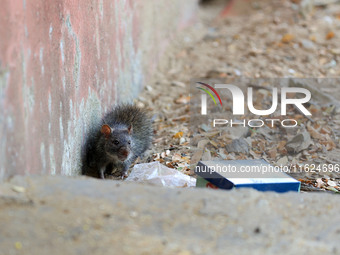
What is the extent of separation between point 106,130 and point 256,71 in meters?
3.42

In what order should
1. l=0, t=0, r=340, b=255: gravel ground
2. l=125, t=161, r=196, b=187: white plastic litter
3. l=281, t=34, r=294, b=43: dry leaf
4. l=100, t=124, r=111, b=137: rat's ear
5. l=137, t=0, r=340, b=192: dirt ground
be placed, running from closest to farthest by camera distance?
l=0, t=0, r=340, b=255: gravel ground < l=125, t=161, r=196, b=187: white plastic litter < l=100, t=124, r=111, b=137: rat's ear < l=137, t=0, r=340, b=192: dirt ground < l=281, t=34, r=294, b=43: dry leaf

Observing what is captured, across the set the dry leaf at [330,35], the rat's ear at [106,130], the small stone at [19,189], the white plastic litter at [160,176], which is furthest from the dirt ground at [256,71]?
the small stone at [19,189]

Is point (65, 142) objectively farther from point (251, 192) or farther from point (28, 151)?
point (251, 192)

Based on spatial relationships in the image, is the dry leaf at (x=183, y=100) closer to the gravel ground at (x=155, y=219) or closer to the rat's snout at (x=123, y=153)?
the rat's snout at (x=123, y=153)

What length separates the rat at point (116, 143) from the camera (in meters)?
4.95

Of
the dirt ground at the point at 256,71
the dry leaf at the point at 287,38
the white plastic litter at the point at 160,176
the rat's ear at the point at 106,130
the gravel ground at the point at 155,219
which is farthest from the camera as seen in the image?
the dry leaf at the point at 287,38

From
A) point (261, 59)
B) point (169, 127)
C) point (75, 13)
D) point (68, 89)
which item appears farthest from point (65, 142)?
point (261, 59)

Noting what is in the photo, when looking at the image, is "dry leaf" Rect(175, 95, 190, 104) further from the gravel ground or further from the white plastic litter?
the gravel ground

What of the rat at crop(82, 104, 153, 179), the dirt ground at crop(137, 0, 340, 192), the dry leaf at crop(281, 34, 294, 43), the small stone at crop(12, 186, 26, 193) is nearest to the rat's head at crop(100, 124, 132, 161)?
the rat at crop(82, 104, 153, 179)

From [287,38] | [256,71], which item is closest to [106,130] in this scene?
[256,71]

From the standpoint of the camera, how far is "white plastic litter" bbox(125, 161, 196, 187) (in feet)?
14.5

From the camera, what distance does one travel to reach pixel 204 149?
18.0 ft

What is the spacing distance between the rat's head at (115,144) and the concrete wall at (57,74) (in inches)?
7.1

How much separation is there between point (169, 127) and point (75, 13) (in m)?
2.23
